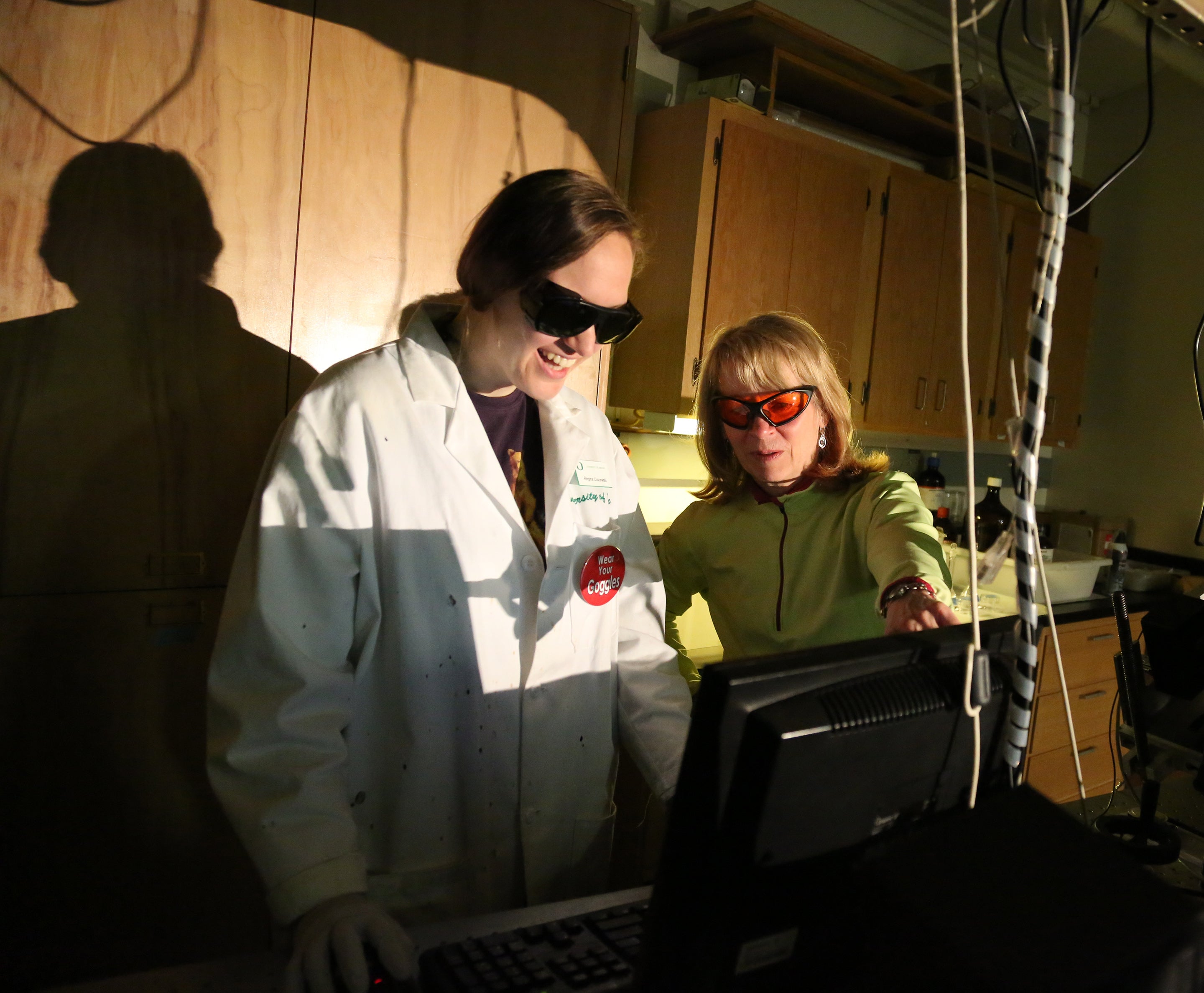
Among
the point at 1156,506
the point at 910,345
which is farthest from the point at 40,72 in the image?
the point at 1156,506

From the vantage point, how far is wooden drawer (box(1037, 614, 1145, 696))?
296 centimetres

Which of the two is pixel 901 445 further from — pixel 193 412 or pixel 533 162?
pixel 193 412

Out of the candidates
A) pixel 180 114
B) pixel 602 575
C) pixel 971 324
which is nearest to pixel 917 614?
pixel 602 575

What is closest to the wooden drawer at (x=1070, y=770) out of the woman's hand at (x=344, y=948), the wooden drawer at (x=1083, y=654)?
the wooden drawer at (x=1083, y=654)

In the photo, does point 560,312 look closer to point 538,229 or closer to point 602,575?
point 538,229

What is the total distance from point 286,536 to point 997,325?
3155mm

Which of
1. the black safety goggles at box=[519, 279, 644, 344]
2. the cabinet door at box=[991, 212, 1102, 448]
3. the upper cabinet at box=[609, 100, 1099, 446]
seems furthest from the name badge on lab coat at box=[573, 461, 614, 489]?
the cabinet door at box=[991, 212, 1102, 448]

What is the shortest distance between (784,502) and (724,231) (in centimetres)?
109

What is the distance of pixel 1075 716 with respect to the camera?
10.3 ft

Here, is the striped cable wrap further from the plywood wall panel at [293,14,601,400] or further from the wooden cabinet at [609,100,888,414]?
the wooden cabinet at [609,100,888,414]

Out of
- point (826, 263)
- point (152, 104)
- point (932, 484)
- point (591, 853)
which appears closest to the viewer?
point (591, 853)

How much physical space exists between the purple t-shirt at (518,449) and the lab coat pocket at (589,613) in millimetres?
69

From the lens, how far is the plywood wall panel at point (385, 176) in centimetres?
171

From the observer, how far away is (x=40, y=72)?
1.44m
